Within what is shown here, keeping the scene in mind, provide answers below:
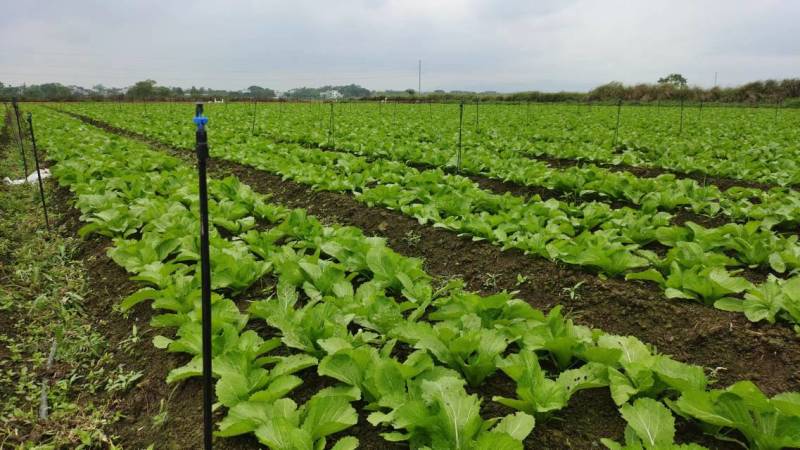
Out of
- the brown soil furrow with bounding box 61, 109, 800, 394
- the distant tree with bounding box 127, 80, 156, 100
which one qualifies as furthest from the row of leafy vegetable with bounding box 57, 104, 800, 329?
the distant tree with bounding box 127, 80, 156, 100

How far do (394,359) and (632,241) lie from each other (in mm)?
3723

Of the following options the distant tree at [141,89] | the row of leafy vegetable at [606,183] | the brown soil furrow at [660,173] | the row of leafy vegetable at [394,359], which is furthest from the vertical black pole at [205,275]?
the distant tree at [141,89]

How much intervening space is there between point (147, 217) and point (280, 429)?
4039mm

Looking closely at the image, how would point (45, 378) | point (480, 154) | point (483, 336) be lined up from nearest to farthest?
point (483, 336) < point (45, 378) < point (480, 154)

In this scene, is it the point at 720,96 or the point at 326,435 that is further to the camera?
the point at 720,96

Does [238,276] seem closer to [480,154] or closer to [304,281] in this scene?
[304,281]

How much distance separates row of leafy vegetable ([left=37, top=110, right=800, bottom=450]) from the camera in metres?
2.22

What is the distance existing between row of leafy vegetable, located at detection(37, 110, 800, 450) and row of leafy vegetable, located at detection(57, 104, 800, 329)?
4.39 feet

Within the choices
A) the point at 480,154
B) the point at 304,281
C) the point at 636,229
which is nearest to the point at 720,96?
the point at 480,154

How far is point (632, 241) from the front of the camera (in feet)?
17.9

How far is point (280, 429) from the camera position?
2.17m

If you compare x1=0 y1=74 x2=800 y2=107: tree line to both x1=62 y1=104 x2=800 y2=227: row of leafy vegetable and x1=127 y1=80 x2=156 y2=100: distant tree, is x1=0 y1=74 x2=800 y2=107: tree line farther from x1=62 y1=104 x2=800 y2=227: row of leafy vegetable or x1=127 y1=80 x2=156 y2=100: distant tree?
x1=62 y1=104 x2=800 y2=227: row of leafy vegetable

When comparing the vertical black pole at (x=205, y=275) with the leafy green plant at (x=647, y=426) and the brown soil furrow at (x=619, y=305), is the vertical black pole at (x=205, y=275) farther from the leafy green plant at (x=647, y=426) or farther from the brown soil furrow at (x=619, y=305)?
the brown soil furrow at (x=619, y=305)

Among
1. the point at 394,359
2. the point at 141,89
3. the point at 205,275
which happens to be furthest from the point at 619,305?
the point at 141,89
